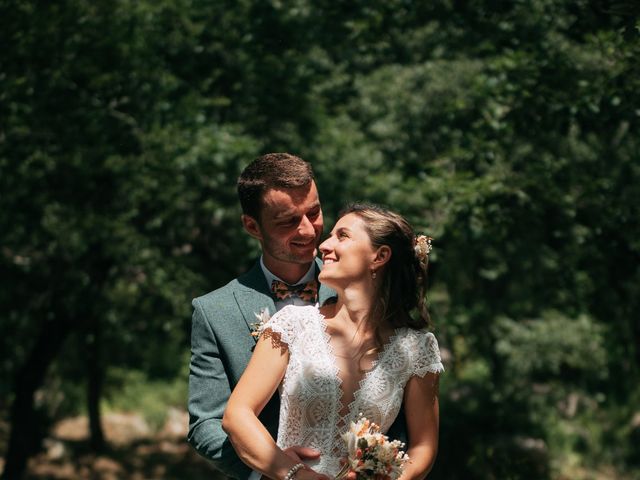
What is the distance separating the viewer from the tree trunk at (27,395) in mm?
9403

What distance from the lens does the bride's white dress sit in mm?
2594

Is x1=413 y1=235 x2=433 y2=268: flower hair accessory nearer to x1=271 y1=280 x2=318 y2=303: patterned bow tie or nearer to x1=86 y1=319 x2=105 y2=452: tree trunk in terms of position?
x1=271 y1=280 x2=318 y2=303: patterned bow tie

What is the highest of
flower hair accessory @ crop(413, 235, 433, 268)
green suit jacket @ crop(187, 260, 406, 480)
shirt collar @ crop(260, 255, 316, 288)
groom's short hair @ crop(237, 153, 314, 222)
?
groom's short hair @ crop(237, 153, 314, 222)

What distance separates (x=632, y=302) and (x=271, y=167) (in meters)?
5.61

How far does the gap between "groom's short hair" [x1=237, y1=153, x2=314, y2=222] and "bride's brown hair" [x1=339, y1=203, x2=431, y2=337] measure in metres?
0.23

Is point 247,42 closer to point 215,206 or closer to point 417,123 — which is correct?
point 215,206

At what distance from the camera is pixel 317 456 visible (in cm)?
252

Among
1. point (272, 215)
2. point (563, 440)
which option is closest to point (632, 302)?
point (272, 215)

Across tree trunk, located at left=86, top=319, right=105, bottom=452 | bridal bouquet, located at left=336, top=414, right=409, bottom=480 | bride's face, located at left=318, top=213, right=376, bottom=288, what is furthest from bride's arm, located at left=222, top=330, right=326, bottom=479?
tree trunk, located at left=86, top=319, right=105, bottom=452

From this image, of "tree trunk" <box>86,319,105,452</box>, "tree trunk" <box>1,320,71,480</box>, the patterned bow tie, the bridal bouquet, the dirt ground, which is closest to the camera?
the bridal bouquet

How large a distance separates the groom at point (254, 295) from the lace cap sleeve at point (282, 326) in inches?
6.6

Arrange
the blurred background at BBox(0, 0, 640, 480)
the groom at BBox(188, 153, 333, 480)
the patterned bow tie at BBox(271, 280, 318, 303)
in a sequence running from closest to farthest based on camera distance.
A: the groom at BBox(188, 153, 333, 480)
the patterned bow tie at BBox(271, 280, 318, 303)
the blurred background at BBox(0, 0, 640, 480)

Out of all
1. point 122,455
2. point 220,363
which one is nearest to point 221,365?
point 220,363

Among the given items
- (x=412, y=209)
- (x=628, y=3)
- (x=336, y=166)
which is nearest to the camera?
(x=628, y=3)
